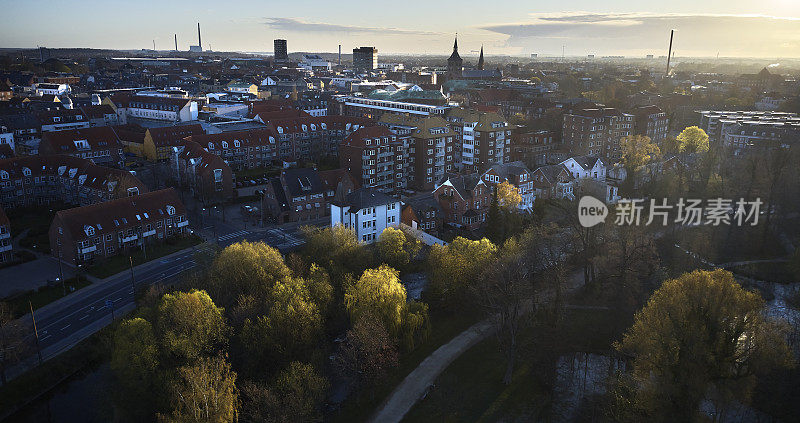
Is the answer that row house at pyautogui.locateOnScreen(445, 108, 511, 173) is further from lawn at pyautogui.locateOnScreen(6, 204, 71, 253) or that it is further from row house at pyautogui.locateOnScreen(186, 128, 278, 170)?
lawn at pyautogui.locateOnScreen(6, 204, 71, 253)

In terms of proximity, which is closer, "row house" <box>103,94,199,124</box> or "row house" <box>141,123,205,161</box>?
"row house" <box>141,123,205,161</box>

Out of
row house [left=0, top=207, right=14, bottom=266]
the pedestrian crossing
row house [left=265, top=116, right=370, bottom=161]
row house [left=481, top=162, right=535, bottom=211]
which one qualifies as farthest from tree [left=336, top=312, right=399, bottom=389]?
row house [left=265, top=116, right=370, bottom=161]

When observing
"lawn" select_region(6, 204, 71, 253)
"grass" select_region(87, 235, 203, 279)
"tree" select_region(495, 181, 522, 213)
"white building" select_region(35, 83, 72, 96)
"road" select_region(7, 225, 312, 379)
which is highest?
"white building" select_region(35, 83, 72, 96)

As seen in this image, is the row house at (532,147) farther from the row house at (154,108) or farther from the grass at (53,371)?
the grass at (53,371)

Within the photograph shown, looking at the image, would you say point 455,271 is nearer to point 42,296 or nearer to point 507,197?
point 507,197

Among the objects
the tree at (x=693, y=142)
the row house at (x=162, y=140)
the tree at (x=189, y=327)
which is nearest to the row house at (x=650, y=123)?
the tree at (x=693, y=142)

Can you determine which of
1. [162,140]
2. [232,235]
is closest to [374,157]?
[232,235]

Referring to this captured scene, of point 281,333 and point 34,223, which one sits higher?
point 281,333

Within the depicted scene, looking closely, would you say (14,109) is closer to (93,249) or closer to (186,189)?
(186,189)
